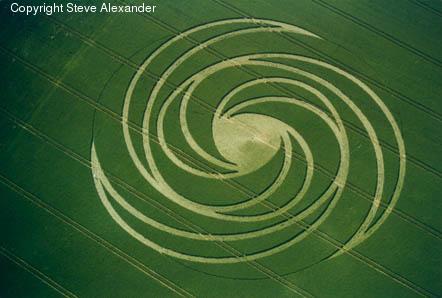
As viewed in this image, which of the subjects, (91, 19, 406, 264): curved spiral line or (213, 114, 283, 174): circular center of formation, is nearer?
(91, 19, 406, 264): curved spiral line

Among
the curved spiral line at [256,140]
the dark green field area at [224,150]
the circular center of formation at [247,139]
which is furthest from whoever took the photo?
the circular center of formation at [247,139]

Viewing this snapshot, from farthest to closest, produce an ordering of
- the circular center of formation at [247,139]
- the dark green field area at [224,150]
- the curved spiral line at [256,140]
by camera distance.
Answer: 1. the circular center of formation at [247,139]
2. the curved spiral line at [256,140]
3. the dark green field area at [224,150]

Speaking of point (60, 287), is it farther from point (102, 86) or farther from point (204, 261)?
point (102, 86)

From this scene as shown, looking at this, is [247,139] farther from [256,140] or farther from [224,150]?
[224,150]

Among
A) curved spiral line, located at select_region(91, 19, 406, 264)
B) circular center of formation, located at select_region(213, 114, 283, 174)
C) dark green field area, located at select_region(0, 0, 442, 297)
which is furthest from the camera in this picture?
circular center of formation, located at select_region(213, 114, 283, 174)

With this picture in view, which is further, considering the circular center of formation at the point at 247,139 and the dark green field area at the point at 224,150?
the circular center of formation at the point at 247,139

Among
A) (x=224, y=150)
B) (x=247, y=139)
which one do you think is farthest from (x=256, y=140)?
(x=224, y=150)
